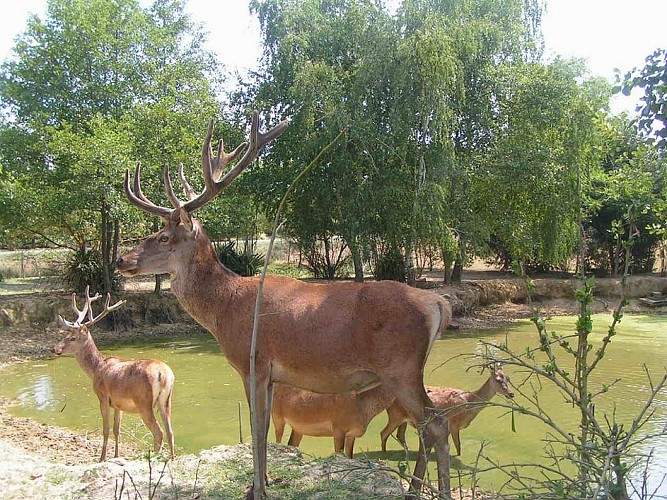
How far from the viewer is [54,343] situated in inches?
583

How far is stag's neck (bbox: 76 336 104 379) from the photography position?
8578 mm

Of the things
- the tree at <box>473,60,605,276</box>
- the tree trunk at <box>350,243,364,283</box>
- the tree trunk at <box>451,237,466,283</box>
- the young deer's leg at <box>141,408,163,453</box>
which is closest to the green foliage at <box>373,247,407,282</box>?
the tree trunk at <box>350,243,364,283</box>

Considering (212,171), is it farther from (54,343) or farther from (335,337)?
(54,343)

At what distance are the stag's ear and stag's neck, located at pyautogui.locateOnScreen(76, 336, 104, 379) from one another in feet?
13.1

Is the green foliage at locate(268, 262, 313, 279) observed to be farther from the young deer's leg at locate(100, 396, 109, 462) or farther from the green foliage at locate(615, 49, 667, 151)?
the green foliage at locate(615, 49, 667, 151)

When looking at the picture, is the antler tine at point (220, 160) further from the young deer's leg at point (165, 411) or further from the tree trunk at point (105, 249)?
the tree trunk at point (105, 249)

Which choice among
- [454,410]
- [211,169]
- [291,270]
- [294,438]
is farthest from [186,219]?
[291,270]

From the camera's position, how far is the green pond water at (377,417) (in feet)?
25.0

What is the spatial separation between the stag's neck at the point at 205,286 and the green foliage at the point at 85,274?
41.3ft

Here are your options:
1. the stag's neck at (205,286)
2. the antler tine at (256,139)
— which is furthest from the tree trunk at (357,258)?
the antler tine at (256,139)

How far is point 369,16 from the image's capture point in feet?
60.8

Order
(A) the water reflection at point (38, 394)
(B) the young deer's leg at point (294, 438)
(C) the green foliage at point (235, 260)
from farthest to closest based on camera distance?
(C) the green foliage at point (235, 260)
(A) the water reflection at point (38, 394)
(B) the young deer's leg at point (294, 438)

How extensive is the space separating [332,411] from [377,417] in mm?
2936

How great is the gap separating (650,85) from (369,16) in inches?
595
